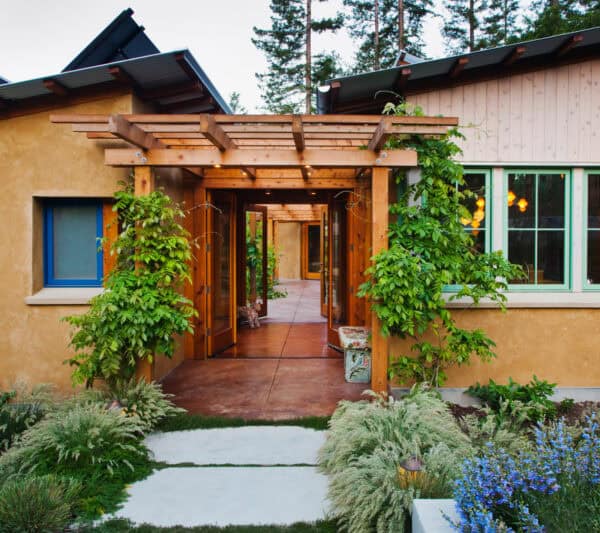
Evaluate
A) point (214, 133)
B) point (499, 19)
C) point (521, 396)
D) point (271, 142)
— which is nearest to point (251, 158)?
Answer: point (271, 142)

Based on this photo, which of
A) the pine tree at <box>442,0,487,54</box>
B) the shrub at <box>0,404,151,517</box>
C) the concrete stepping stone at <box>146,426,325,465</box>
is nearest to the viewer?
the shrub at <box>0,404,151,517</box>

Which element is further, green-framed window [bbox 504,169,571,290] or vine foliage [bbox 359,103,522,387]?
green-framed window [bbox 504,169,571,290]

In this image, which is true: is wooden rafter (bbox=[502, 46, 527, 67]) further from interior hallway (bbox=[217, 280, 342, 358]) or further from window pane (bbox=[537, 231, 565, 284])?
interior hallway (bbox=[217, 280, 342, 358])

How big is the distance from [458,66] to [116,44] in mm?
4898

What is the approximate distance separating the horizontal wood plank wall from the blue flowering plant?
355 centimetres

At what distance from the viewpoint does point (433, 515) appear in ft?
6.97

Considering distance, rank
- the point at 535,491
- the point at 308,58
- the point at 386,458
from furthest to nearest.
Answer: the point at 308,58 → the point at 386,458 → the point at 535,491

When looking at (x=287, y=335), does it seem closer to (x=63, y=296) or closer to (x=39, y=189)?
(x=63, y=296)

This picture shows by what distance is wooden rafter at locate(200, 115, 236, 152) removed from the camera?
3.79 m

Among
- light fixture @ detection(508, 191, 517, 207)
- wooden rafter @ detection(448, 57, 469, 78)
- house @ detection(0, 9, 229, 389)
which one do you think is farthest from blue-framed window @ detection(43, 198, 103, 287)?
light fixture @ detection(508, 191, 517, 207)

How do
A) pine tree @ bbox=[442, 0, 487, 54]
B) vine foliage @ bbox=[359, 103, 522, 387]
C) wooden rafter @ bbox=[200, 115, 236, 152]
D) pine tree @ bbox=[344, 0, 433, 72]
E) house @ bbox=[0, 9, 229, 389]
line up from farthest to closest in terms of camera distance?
1. pine tree @ bbox=[442, 0, 487, 54]
2. pine tree @ bbox=[344, 0, 433, 72]
3. house @ bbox=[0, 9, 229, 389]
4. vine foliage @ bbox=[359, 103, 522, 387]
5. wooden rafter @ bbox=[200, 115, 236, 152]

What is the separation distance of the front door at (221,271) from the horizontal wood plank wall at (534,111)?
3.15 metres

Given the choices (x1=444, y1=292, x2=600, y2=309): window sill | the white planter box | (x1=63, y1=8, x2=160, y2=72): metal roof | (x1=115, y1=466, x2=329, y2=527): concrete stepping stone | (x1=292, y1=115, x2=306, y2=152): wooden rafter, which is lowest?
(x1=115, y1=466, x2=329, y2=527): concrete stepping stone

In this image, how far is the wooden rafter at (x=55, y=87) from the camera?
14.5ft
